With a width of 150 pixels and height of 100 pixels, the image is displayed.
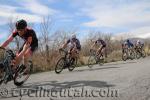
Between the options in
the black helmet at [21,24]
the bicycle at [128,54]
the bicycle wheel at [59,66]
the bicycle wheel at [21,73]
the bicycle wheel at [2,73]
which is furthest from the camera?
the bicycle at [128,54]

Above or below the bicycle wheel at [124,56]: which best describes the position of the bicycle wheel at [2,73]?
below

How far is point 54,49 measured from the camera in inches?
979

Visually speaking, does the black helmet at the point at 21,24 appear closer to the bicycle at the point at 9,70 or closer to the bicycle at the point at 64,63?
the bicycle at the point at 9,70

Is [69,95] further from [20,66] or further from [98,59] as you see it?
[98,59]

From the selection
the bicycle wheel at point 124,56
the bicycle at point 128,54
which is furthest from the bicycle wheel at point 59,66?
the bicycle at point 128,54

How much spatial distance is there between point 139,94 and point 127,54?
76.3 ft

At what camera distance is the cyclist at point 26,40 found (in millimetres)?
10227

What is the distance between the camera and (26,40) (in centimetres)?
1075

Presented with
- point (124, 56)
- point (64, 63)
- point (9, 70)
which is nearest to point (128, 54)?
point (124, 56)

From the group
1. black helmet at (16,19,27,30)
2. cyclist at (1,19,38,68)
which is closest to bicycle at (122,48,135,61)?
cyclist at (1,19,38,68)

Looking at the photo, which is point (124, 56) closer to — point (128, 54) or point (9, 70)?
point (128, 54)

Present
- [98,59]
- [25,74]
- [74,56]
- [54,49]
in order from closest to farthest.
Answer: [25,74]
[74,56]
[98,59]
[54,49]

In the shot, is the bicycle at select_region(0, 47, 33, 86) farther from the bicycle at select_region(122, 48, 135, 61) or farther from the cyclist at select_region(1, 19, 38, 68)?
the bicycle at select_region(122, 48, 135, 61)

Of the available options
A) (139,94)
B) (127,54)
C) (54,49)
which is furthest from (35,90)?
(127,54)
